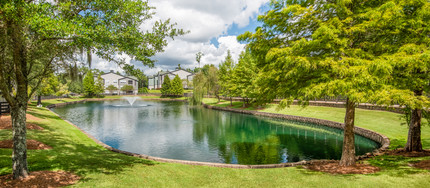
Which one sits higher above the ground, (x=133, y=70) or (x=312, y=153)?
(x=133, y=70)

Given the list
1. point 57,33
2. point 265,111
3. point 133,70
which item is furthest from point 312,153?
point 265,111

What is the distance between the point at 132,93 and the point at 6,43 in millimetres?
106523

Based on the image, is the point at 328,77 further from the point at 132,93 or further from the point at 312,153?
the point at 132,93

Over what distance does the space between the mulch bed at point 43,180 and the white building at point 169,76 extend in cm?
10189

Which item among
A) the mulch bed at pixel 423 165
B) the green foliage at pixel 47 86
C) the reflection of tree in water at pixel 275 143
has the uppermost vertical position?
the green foliage at pixel 47 86

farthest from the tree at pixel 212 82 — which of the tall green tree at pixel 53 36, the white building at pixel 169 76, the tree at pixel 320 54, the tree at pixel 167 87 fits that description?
the tall green tree at pixel 53 36

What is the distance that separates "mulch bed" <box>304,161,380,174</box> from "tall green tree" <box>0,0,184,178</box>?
908 cm

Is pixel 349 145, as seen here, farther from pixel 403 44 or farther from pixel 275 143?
pixel 275 143

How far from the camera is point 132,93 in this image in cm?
10850

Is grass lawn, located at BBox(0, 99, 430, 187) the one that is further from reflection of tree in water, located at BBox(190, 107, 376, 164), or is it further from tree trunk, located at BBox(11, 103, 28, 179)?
reflection of tree in water, located at BBox(190, 107, 376, 164)

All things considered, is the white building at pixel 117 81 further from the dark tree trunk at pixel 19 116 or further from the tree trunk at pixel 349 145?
the tree trunk at pixel 349 145

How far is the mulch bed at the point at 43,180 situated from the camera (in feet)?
23.4

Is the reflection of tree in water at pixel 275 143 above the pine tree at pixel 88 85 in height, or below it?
below

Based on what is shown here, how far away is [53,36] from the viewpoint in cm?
713
